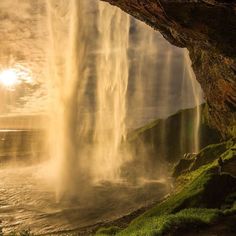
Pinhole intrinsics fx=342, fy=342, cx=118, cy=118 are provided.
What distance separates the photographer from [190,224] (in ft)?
39.2

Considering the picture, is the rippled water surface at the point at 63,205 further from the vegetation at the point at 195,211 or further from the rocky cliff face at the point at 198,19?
the rocky cliff face at the point at 198,19

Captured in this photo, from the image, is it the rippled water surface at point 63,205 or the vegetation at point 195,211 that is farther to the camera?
the rippled water surface at point 63,205

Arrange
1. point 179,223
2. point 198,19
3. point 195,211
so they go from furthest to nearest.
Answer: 1. point 195,211
2. point 179,223
3. point 198,19

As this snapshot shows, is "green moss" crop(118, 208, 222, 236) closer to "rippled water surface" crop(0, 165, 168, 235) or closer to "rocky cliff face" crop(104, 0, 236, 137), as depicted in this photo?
"rocky cliff face" crop(104, 0, 236, 137)

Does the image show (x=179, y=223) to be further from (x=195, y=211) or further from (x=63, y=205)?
(x=63, y=205)

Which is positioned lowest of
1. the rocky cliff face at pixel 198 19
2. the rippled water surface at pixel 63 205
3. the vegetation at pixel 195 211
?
the rippled water surface at pixel 63 205

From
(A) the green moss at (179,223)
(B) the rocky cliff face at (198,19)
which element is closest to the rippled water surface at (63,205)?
(A) the green moss at (179,223)

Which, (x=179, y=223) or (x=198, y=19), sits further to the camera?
(x=179, y=223)

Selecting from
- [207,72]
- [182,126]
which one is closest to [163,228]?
[207,72]

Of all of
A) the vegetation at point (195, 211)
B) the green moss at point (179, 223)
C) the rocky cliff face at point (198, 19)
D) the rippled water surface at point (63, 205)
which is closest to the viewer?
the rocky cliff face at point (198, 19)

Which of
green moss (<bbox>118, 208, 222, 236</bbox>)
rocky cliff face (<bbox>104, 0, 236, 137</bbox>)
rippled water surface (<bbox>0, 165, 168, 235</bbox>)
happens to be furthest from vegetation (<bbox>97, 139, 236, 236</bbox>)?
rocky cliff face (<bbox>104, 0, 236, 137</bbox>)

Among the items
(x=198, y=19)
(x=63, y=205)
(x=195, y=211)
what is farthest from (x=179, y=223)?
(x=63, y=205)

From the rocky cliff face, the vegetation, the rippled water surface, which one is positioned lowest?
the rippled water surface

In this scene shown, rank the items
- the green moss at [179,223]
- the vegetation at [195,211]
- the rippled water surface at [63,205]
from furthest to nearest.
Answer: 1. the rippled water surface at [63,205]
2. the vegetation at [195,211]
3. the green moss at [179,223]
